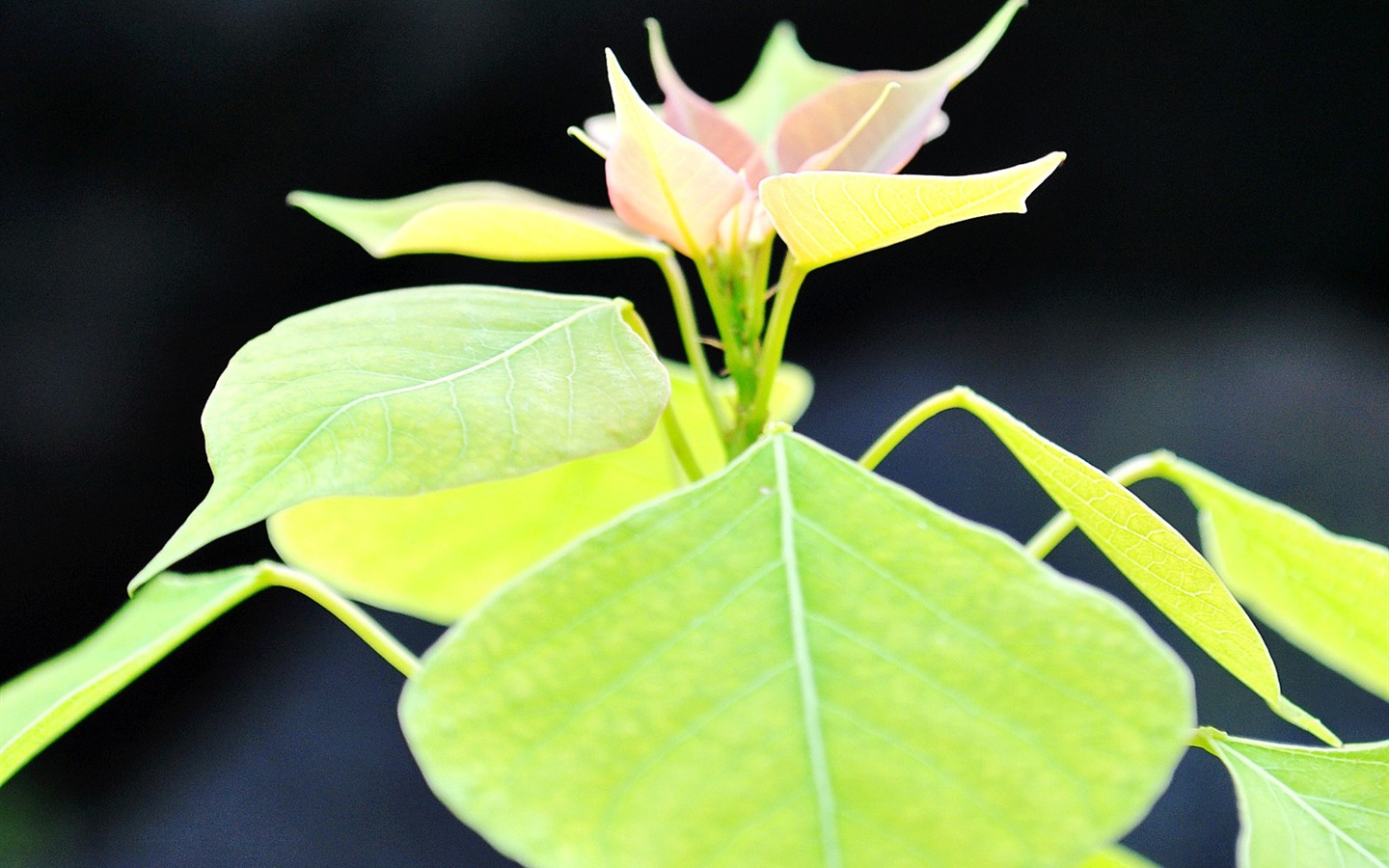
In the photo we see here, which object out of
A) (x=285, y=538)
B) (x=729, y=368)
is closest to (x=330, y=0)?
(x=285, y=538)

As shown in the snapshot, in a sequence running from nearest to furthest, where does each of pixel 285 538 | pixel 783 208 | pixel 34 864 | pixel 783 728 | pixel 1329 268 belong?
pixel 783 728 → pixel 783 208 → pixel 285 538 → pixel 34 864 → pixel 1329 268

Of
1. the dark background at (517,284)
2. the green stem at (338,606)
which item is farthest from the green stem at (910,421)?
the dark background at (517,284)

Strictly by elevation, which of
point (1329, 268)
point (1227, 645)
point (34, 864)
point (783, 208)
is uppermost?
point (783, 208)

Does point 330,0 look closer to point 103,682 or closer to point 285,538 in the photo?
point 285,538

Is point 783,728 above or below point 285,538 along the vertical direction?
above

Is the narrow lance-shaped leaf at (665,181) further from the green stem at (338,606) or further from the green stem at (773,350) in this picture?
the green stem at (338,606)

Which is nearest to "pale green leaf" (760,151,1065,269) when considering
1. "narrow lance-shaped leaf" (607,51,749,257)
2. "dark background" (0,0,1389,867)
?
"narrow lance-shaped leaf" (607,51,749,257)

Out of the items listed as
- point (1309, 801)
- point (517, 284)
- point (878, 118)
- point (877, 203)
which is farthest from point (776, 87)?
point (517, 284)
